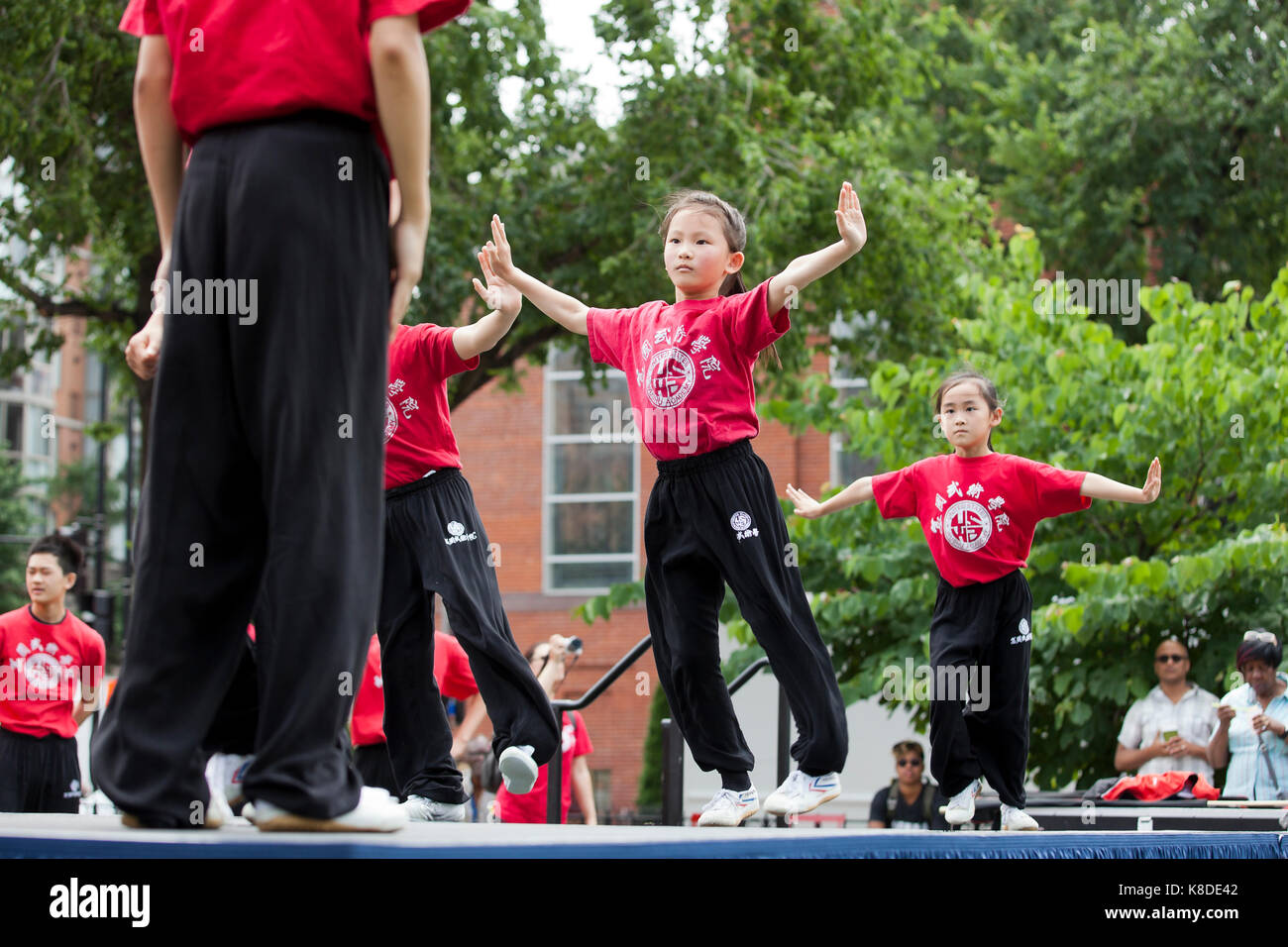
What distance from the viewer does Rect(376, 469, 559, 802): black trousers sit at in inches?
226

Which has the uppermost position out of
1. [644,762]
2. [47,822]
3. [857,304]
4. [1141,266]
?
[1141,266]

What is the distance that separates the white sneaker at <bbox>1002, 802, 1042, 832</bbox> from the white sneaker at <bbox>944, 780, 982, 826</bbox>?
135 millimetres

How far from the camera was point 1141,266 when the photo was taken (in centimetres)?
2052

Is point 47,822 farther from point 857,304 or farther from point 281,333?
point 857,304

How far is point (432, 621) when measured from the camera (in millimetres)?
5934

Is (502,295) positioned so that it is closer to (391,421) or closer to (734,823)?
(391,421)

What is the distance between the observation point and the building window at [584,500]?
25641 mm

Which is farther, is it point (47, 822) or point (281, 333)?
point (47, 822)

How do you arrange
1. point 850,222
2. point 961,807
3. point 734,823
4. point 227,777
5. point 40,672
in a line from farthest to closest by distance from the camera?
point 40,672 < point 961,807 < point 734,823 < point 850,222 < point 227,777

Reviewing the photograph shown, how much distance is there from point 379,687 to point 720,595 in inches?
113
